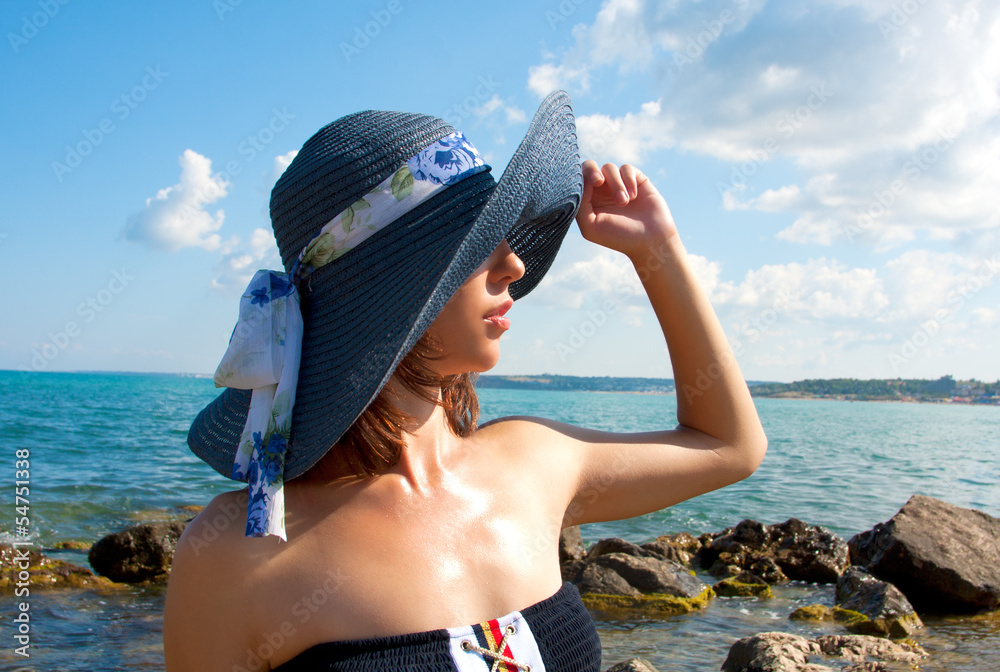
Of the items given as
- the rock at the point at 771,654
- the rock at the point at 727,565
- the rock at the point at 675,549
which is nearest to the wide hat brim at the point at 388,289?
the rock at the point at 771,654

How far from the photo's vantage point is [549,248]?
1.86 meters

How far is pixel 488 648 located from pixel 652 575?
6461 millimetres

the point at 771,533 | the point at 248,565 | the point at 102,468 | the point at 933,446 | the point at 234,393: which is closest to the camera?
the point at 248,565

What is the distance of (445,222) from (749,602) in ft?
24.3

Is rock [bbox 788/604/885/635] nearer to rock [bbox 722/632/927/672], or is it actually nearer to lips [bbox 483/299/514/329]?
rock [bbox 722/632/927/672]

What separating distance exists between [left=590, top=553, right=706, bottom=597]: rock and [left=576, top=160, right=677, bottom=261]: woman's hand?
624cm

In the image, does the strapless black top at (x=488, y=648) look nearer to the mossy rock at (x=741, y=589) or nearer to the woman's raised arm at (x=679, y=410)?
the woman's raised arm at (x=679, y=410)

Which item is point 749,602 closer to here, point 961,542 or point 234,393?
point 961,542

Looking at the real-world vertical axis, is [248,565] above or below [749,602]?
above

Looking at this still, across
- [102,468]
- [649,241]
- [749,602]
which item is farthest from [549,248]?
[102,468]

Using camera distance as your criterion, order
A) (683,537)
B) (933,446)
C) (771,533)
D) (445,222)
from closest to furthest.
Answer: (445,222)
(771,533)
(683,537)
(933,446)

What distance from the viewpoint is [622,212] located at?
1793 mm

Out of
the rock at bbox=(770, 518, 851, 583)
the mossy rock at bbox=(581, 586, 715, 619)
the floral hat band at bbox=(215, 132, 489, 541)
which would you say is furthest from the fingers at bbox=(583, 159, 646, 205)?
the rock at bbox=(770, 518, 851, 583)

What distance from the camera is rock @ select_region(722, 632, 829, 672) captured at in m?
4.43
